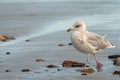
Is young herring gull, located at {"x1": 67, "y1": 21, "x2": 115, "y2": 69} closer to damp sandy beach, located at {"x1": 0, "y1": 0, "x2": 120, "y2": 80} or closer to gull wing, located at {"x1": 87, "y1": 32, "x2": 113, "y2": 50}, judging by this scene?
gull wing, located at {"x1": 87, "y1": 32, "x2": 113, "y2": 50}

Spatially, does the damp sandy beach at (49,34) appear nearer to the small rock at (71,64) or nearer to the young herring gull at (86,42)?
the small rock at (71,64)

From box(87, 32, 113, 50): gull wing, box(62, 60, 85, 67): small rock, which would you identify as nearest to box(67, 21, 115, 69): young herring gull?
box(87, 32, 113, 50): gull wing

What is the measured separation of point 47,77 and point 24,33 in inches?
268

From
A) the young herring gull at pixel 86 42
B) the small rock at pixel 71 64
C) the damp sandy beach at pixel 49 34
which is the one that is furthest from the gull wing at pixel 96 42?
the small rock at pixel 71 64

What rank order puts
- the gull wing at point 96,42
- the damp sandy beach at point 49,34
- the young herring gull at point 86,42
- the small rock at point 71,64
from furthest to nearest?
the gull wing at point 96,42 < the young herring gull at point 86,42 < the small rock at point 71,64 < the damp sandy beach at point 49,34

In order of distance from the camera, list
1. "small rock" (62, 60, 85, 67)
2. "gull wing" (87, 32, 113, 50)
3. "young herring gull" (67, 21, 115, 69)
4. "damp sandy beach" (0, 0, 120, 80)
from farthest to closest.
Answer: "gull wing" (87, 32, 113, 50)
"young herring gull" (67, 21, 115, 69)
"small rock" (62, 60, 85, 67)
"damp sandy beach" (0, 0, 120, 80)

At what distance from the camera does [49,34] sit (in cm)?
1769

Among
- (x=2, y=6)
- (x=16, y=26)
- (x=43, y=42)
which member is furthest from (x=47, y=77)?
(x=2, y=6)

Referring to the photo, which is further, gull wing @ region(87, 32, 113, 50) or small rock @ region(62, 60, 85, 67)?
gull wing @ region(87, 32, 113, 50)

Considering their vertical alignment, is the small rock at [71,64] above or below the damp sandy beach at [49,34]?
below

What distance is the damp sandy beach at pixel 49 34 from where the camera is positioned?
39.6 feet

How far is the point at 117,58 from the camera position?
13.0 metres

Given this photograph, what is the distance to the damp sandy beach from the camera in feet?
39.6

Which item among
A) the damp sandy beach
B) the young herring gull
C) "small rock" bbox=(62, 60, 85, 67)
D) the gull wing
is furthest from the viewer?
the gull wing
